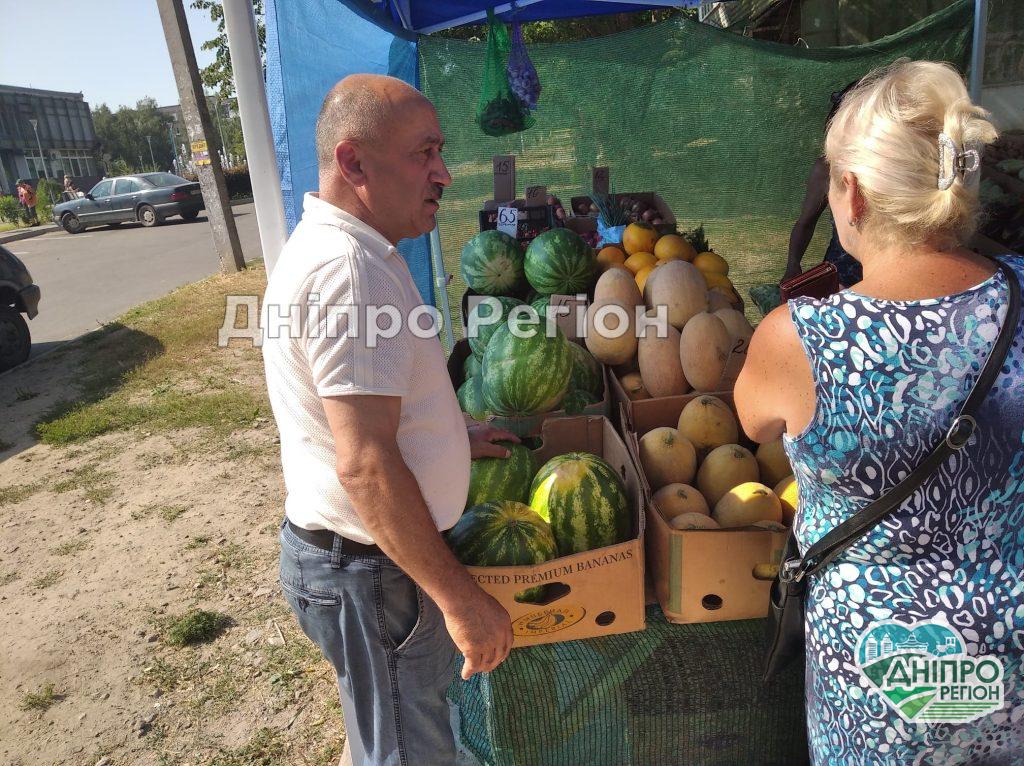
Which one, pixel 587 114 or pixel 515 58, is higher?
pixel 515 58

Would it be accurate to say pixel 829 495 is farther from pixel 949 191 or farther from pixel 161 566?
pixel 161 566

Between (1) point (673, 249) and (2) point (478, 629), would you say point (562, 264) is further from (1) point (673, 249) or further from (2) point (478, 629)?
(2) point (478, 629)

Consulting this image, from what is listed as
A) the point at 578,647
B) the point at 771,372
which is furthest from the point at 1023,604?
the point at 578,647

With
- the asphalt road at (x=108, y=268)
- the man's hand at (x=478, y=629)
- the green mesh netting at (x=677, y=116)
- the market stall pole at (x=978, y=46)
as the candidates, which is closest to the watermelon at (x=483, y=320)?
the man's hand at (x=478, y=629)

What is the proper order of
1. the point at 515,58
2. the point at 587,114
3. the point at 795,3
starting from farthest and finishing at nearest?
the point at 795,3, the point at 587,114, the point at 515,58

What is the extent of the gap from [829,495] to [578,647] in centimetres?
89

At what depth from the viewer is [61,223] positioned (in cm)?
2412

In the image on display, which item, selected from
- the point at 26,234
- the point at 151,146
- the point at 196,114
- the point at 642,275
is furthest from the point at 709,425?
the point at 151,146

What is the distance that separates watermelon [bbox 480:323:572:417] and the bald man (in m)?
0.90

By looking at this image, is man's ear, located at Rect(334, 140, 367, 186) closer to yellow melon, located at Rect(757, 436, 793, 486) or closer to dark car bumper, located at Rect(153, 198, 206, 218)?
yellow melon, located at Rect(757, 436, 793, 486)

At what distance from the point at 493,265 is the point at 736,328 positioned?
5.21 feet

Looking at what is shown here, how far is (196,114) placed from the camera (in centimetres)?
1143

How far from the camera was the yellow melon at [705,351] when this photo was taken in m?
2.73

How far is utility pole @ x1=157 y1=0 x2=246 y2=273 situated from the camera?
1105cm
